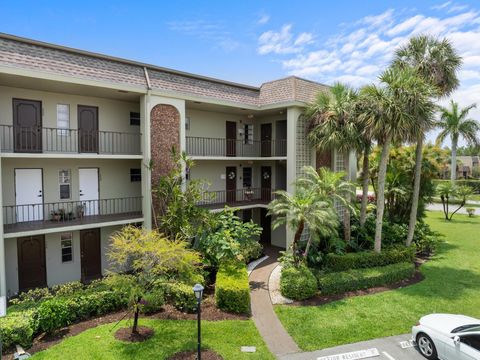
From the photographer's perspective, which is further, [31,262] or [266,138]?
[266,138]

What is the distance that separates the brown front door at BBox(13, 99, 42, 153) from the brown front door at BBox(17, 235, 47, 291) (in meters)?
3.92

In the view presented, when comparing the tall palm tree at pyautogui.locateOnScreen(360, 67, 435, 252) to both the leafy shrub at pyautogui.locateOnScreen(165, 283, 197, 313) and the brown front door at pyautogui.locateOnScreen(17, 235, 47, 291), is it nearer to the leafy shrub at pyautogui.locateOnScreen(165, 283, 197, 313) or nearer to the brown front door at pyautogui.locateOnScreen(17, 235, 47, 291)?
the leafy shrub at pyautogui.locateOnScreen(165, 283, 197, 313)

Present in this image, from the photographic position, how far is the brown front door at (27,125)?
43.0 feet

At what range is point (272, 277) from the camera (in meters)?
15.1

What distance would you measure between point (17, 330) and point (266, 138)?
16.1 metres

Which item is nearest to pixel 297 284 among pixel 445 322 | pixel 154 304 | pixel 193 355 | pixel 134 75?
pixel 445 322

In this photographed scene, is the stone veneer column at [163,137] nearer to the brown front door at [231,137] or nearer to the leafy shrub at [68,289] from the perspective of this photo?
the brown front door at [231,137]

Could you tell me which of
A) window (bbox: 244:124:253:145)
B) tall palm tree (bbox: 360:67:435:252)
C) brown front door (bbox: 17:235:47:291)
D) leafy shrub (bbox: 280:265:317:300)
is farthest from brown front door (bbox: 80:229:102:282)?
tall palm tree (bbox: 360:67:435:252)

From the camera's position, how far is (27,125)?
13.4 m

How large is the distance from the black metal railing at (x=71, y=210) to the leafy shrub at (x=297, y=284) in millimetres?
7705

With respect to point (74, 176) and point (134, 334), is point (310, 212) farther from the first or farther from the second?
point (74, 176)

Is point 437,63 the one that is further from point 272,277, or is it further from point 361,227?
point 272,277

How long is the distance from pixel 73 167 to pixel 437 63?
18631mm

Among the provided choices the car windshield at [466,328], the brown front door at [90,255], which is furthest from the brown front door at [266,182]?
the car windshield at [466,328]
